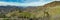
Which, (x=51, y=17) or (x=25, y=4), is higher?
(x=25, y=4)

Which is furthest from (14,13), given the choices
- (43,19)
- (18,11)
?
(43,19)

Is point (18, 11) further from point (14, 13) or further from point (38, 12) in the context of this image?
point (38, 12)

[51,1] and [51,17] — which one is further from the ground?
[51,1]

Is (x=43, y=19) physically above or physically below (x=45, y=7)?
below

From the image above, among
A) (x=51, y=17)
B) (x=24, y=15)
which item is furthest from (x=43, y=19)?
(x=24, y=15)

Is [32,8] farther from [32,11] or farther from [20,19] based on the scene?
[20,19]

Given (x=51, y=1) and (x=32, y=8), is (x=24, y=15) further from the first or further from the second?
(x=51, y=1)

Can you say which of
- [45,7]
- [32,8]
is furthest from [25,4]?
[45,7]
